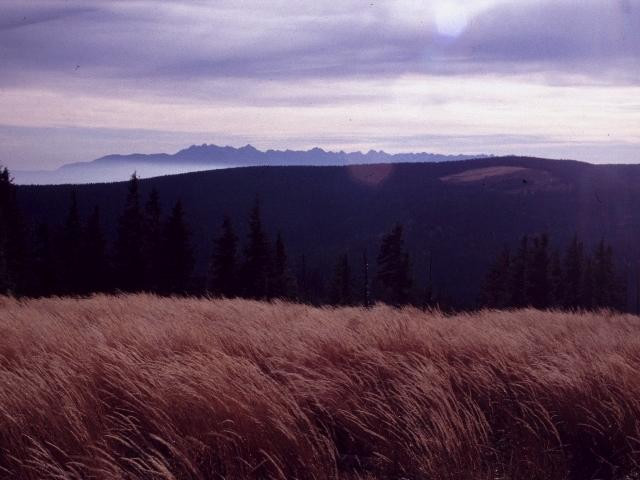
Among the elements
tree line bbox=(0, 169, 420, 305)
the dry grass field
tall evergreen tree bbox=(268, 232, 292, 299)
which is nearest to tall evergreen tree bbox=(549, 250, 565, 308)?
tree line bbox=(0, 169, 420, 305)

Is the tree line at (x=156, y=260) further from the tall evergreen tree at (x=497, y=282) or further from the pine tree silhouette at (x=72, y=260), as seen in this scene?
the tall evergreen tree at (x=497, y=282)

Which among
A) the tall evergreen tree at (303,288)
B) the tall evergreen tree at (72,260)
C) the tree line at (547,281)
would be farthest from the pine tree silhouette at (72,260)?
the tree line at (547,281)

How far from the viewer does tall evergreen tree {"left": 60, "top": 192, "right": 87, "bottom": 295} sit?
42.8 meters

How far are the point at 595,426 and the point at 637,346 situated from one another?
7.59 ft

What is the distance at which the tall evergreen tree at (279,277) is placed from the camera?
42.0 metres

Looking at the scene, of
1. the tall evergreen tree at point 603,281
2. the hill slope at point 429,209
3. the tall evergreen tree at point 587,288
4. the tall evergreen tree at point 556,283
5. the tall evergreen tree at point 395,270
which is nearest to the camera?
the tall evergreen tree at point 395,270

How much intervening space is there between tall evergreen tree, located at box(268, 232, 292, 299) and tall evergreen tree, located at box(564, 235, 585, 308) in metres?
27.0

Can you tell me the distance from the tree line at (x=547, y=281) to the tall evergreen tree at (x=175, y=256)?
997 inches

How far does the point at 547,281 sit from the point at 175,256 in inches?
1216

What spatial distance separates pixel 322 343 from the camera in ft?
18.6

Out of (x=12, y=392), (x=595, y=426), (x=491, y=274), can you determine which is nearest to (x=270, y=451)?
(x=12, y=392)

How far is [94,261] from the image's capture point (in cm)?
4322

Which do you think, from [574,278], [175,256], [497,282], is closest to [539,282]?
[497,282]

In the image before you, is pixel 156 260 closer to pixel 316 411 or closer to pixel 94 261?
pixel 94 261
